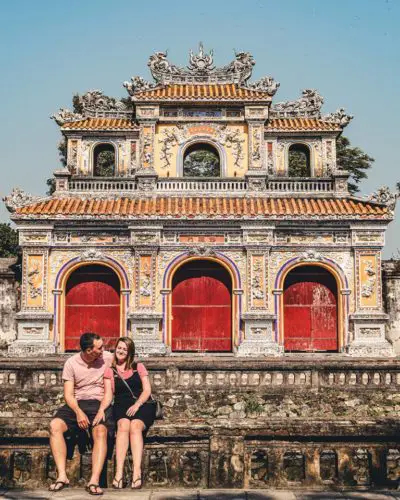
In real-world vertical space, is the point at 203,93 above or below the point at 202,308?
above

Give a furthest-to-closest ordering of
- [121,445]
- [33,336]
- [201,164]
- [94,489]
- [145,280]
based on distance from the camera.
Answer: [201,164] → [145,280] → [33,336] → [121,445] → [94,489]

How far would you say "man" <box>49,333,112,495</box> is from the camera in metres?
7.09

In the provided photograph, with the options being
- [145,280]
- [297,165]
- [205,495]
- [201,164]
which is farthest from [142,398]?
[201,164]

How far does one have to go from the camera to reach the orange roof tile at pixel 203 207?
23.0m

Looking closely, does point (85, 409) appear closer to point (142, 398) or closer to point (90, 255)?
point (142, 398)

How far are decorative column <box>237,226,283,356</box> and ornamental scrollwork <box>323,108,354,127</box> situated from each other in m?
5.60

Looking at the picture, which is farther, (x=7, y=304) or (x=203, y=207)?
(x=7, y=304)

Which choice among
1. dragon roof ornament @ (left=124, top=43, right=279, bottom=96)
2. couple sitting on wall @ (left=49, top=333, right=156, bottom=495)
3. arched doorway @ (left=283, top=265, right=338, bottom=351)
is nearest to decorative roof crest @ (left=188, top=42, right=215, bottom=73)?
dragon roof ornament @ (left=124, top=43, right=279, bottom=96)

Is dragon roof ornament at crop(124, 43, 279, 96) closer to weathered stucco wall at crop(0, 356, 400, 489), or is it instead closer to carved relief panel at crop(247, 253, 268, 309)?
carved relief panel at crop(247, 253, 268, 309)


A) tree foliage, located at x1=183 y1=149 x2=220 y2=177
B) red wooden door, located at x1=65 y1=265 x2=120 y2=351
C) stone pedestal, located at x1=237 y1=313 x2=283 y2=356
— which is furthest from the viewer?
tree foliage, located at x1=183 y1=149 x2=220 y2=177

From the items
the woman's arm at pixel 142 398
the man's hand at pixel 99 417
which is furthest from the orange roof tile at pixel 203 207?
the man's hand at pixel 99 417

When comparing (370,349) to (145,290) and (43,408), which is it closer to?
A: (145,290)

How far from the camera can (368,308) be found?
2295 cm

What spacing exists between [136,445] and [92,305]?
1649cm
